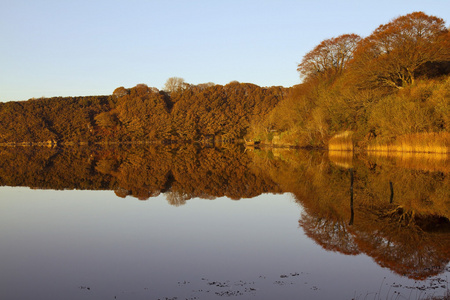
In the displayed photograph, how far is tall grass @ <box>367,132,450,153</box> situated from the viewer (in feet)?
77.3

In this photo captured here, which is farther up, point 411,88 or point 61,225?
point 411,88

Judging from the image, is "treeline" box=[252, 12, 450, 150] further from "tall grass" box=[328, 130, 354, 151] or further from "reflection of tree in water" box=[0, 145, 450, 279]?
"reflection of tree in water" box=[0, 145, 450, 279]

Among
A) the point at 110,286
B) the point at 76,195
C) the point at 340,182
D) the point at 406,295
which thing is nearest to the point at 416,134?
the point at 340,182

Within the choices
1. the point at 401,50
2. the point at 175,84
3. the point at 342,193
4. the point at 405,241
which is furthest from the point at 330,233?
the point at 175,84

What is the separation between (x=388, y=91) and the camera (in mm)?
33188

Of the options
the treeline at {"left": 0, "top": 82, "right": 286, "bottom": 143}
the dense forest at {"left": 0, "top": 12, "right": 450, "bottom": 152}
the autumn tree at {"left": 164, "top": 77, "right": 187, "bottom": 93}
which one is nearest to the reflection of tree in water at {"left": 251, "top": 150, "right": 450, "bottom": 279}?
the dense forest at {"left": 0, "top": 12, "right": 450, "bottom": 152}

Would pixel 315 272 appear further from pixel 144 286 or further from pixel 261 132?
pixel 261 132

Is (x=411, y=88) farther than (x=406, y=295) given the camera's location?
Yes

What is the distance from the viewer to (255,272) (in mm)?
5988

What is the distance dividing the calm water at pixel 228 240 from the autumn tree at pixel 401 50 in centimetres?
1741

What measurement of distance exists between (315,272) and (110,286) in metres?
3.02

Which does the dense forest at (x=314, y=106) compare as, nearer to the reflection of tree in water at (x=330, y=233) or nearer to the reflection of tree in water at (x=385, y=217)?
the reflection of tree in water at (x=385, y=217)

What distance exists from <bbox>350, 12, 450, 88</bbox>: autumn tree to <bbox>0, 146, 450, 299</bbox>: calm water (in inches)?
685

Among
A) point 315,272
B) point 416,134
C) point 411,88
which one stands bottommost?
point 315,272
